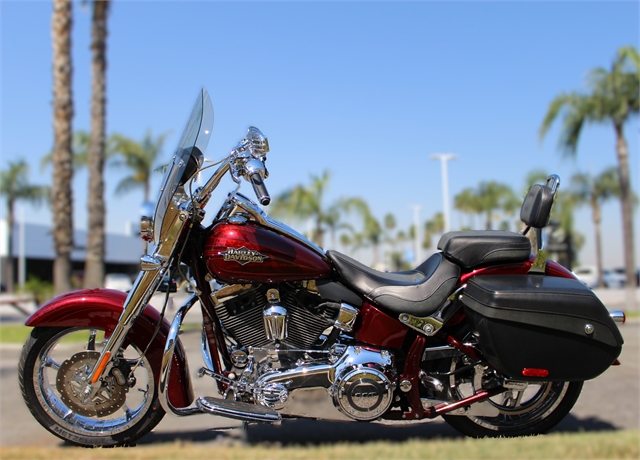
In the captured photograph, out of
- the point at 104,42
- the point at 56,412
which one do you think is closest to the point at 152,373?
the point at 56,412

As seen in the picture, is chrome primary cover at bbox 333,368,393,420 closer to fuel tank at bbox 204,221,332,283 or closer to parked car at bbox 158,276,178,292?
fuel tank at bbox 204,221,332,283

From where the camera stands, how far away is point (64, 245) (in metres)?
12.6

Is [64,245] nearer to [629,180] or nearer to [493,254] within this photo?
[493,254]

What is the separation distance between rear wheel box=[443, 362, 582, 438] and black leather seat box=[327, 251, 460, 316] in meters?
0.47

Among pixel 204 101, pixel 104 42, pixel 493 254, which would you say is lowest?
pixel 493 254

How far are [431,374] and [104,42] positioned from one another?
14.0m

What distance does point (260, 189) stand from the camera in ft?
9.31

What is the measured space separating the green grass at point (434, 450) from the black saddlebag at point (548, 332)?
9.08 feet

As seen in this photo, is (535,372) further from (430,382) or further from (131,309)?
(131,309)

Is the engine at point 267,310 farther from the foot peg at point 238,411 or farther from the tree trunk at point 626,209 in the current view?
the tree trunk at point 626,209

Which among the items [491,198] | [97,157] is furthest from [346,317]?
[491,198]

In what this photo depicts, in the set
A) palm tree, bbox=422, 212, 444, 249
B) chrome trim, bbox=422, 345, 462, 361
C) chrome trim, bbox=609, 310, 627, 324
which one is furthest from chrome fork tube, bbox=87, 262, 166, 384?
palm tree, bbox=422, 212, 444, 249

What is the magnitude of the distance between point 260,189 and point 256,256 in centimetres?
48

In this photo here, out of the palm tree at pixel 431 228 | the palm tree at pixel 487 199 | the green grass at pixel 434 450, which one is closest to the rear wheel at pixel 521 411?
the green grass at pixel 434 450
